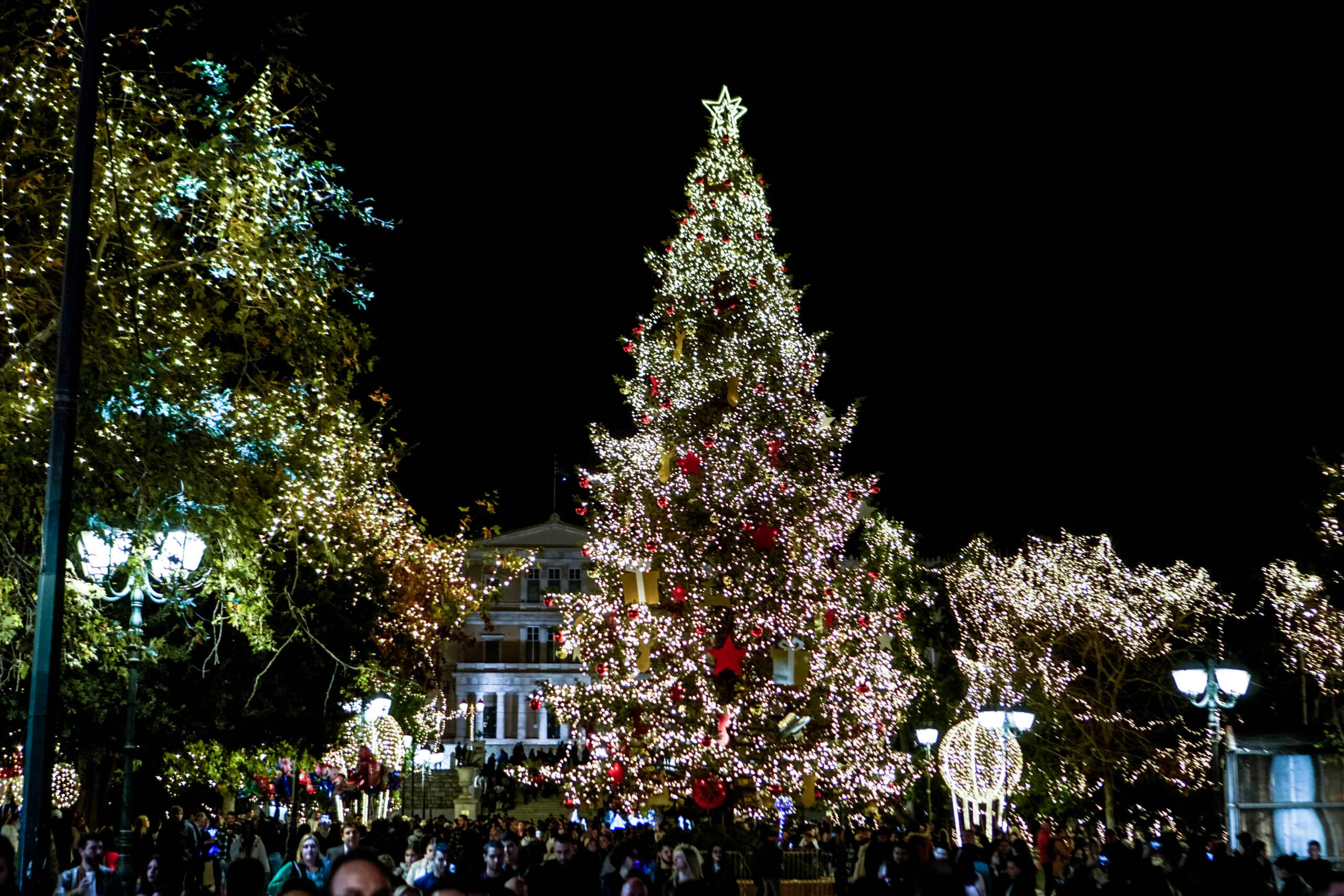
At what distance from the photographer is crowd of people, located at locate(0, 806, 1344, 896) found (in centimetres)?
674

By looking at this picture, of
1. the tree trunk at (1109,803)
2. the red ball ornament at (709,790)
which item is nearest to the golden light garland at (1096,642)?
the tree trunk at (1109,803)

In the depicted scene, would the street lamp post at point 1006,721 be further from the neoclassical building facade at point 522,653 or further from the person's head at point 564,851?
the neoclassical building facade at point 522,653

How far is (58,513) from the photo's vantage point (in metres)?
8.24

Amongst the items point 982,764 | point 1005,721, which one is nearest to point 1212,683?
point 1005,721

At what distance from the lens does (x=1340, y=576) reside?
2141cm

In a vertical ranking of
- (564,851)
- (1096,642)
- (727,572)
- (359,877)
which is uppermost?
(727,572)

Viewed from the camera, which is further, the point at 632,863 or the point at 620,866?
the point at 620,866

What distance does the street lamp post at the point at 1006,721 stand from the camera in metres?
21.2

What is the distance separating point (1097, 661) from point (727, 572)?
10.1m

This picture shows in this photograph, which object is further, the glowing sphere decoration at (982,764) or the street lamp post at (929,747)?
the street lamp post at (929,747)

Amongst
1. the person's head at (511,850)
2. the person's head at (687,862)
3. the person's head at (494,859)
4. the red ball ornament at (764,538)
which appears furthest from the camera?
the red ball ornament at (764,538)

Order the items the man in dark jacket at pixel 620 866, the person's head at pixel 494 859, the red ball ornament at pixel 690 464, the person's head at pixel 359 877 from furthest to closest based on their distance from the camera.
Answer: the red ball ornament at pixel 690 464
the man in dark jacket at pixel 620 866
the person's head at pixel 494 859
the person's head at pixel 359 877

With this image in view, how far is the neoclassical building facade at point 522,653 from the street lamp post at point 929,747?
40.4 meters

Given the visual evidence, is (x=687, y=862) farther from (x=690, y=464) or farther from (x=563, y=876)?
(x=690, y=464)
